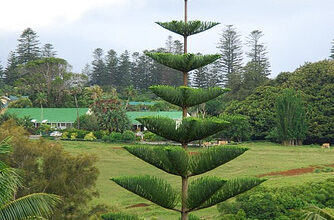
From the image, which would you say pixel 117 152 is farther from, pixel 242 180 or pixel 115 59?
pixel 115 59

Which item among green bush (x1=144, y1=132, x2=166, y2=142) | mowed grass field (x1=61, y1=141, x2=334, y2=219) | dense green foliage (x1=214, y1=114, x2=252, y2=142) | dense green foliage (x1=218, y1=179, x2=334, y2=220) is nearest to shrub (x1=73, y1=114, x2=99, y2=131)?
green bush (x1=144, y1=132, x2=166, y2=142)

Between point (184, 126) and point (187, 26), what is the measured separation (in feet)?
5.81

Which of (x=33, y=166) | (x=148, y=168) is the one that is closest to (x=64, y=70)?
(x=148, y=168)

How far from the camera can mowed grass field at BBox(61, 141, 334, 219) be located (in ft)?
61.5

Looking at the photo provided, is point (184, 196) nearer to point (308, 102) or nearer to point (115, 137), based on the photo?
point (115, 137)

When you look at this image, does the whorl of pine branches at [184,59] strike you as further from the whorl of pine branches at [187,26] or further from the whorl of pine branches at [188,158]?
the whorl of pine branches at [188,158]

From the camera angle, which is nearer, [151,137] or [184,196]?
[184,196]

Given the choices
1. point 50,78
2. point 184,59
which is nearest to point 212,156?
point 184,59

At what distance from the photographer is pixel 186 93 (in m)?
8.08

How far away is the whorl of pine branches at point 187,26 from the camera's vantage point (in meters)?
8.29

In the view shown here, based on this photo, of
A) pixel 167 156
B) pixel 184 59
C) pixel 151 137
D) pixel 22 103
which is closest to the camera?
pixel 167 156

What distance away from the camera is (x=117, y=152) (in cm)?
3148

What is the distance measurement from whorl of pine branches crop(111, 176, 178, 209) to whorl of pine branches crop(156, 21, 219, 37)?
103 inches

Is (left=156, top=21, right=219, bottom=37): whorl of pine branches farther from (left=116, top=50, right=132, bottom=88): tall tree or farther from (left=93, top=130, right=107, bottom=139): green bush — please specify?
(left=116, top=50, right=132, bottom=88): tall tree
